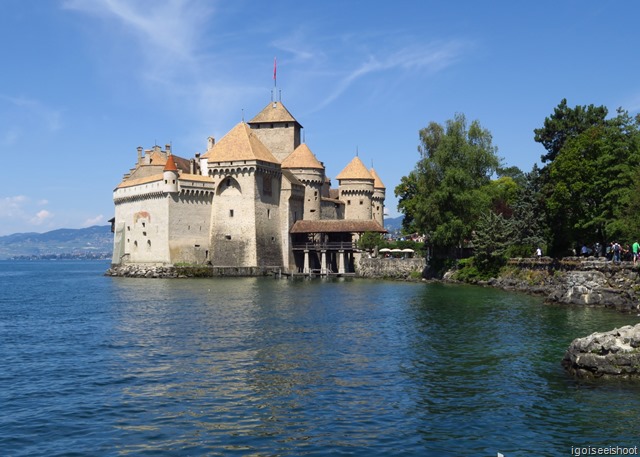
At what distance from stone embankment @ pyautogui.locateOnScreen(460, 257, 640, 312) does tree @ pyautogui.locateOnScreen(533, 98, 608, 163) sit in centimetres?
1460

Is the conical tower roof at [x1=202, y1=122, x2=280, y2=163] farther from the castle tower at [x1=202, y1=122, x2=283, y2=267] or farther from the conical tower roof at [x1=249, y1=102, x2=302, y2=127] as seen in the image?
the conical tower roof at [x1=249, y1=102, x2=302, y2=127]

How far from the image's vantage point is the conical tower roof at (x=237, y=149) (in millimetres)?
63812

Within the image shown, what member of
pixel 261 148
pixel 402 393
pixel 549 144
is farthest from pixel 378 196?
pixel 402 393

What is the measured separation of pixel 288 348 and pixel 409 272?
135ft

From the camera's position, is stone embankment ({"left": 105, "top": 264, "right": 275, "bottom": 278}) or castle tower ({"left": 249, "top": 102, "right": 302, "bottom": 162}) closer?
stone embankment ({"left": 105, "top": 264, "right": 275, "bottom": 278})

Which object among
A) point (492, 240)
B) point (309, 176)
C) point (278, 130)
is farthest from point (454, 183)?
point (278, 130)

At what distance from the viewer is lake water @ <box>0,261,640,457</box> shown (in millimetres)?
12297

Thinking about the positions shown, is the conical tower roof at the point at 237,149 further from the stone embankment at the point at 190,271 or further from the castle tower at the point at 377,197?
the castle tower at the point at 377,197

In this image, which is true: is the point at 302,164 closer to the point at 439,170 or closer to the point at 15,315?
the point at 439,170

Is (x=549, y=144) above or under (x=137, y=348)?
above

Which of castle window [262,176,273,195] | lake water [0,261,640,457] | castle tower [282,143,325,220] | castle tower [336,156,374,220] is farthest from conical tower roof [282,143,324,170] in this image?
lake water [0,261,640,457]

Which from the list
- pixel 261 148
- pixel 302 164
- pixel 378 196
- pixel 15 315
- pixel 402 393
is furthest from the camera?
pixel 378 196

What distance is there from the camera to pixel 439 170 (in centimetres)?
5319

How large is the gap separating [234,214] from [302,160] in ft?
38.2
